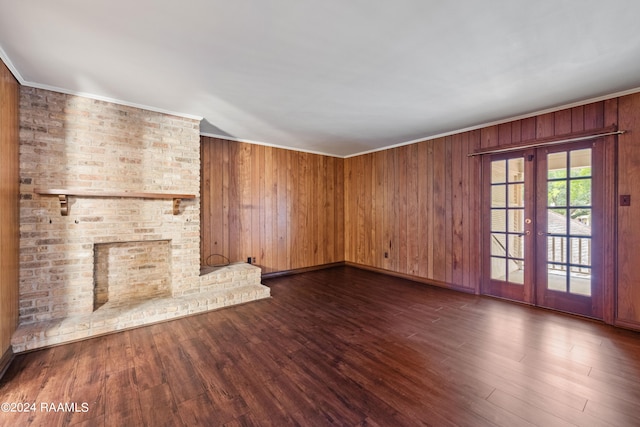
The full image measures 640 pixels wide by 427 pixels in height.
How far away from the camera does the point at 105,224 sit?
3.13m

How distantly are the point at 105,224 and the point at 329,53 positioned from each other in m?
3.11

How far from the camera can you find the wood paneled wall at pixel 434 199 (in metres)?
3.60

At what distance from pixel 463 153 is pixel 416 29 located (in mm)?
2908

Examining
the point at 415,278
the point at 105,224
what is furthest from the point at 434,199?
the point at 105,224

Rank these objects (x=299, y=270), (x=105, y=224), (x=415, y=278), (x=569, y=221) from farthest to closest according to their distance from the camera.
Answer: (x=299, y=270) → (x=415, y=278) → (x=569, y=221) → (x=105, y=224)

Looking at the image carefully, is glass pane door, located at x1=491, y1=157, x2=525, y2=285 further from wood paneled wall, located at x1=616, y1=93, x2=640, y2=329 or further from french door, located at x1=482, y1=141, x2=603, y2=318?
wood paneled wall, located at x1=616, y1=93, x2=640, y2=329

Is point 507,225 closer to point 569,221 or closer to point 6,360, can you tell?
point 569,221

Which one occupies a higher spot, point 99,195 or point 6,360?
point 99,195

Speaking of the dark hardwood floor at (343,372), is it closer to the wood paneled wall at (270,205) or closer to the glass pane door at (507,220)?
the glass pane door at (507,220)

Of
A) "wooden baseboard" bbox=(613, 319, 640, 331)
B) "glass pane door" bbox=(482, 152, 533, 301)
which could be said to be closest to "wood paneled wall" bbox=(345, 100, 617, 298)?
"glass pane door" bbox=(482, 152, 533, 301)

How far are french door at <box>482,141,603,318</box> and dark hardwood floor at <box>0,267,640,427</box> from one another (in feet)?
1.26

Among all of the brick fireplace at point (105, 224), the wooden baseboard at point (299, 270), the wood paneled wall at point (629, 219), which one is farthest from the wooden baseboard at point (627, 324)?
the wooden baseboard at point (299, 270)

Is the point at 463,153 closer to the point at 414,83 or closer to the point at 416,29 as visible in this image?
the point at 414,83

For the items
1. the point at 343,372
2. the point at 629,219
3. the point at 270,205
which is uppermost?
the point at 270,205
